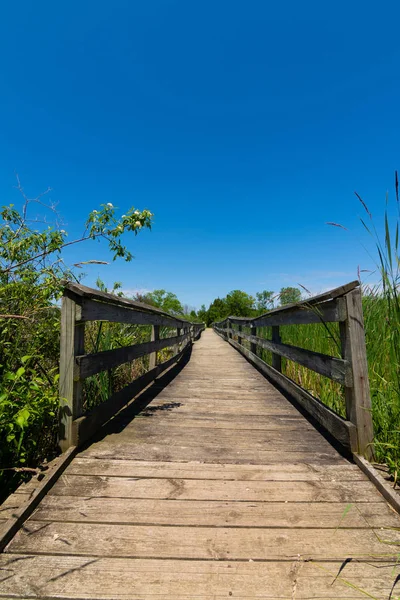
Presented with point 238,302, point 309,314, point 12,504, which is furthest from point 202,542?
point 238,302

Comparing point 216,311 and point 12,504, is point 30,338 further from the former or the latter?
point 216,311

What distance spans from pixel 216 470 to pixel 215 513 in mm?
405

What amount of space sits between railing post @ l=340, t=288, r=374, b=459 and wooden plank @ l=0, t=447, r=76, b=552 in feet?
6.10

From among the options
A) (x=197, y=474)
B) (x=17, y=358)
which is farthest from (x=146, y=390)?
(x=197, y=474)

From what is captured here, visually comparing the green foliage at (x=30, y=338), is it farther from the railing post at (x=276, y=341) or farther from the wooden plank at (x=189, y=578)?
the railing post at (x=276, y=341)

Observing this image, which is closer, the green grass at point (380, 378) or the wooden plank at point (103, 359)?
the green grass at point (380, 378)

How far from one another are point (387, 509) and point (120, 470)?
1.45 m

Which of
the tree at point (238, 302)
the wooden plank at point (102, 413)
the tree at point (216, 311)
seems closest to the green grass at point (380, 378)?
the wooden plank at point (102, 413)

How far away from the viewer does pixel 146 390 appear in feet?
13.0

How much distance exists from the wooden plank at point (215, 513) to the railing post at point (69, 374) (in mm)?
515

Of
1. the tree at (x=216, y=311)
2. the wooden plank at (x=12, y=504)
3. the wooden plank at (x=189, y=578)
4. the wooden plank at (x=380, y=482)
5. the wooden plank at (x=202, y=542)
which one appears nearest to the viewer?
the wooden plank at (x=189, y=578)

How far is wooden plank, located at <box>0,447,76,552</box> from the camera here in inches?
49.2

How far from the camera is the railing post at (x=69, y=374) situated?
6.63 ft

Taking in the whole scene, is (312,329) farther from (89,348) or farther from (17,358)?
(17,358)
